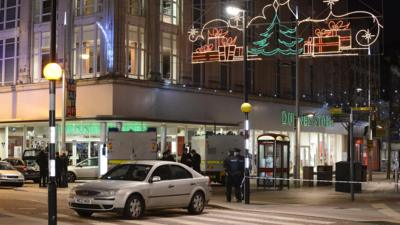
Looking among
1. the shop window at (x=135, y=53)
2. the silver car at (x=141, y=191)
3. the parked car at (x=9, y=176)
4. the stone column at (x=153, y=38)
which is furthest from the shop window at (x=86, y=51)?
the silver car at (x=141, y=191)

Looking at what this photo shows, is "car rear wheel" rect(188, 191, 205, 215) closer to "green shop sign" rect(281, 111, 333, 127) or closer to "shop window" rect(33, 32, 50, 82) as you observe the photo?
"shop window" rect(33, 32, 50, 82)

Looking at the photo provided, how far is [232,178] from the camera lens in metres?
22.7

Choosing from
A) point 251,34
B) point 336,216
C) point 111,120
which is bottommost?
point 336,216

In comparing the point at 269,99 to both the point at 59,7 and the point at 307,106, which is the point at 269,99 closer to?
the point at 307,106

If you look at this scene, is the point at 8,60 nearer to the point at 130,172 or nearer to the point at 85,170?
the point at 85,170

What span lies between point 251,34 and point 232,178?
82.1 feet

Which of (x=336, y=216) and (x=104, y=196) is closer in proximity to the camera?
(x=104, y=196)

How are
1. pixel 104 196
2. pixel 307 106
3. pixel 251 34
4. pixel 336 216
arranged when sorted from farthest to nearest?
pixel 307 106
pixel 251 34
pixel 336 216
pixel 104 196

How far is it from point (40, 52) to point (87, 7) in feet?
15.9

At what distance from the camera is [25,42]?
41.1 metres

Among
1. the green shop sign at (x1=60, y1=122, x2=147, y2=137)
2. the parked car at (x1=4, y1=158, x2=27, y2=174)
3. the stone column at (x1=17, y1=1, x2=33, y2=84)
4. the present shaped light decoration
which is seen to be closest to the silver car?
the present shaped light decoration

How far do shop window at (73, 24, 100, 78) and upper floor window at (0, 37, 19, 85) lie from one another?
18.7 ft

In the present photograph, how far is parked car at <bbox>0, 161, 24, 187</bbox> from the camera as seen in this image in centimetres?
2927

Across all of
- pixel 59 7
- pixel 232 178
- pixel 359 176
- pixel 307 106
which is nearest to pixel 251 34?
pixel 307 106
